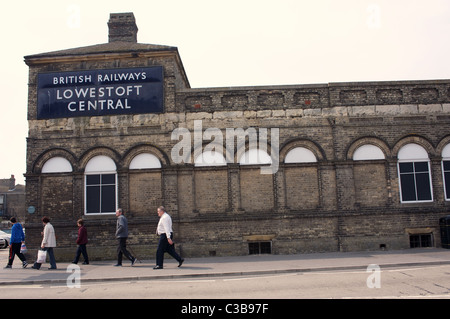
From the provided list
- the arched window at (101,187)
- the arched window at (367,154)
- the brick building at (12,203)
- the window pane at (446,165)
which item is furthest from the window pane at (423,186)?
the brick building at (12,203)

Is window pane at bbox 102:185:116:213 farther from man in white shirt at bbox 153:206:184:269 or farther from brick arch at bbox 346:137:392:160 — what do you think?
brick arch at bbox 346:137:392:160

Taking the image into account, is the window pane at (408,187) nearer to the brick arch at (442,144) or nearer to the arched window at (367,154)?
the arched window at (367,154)

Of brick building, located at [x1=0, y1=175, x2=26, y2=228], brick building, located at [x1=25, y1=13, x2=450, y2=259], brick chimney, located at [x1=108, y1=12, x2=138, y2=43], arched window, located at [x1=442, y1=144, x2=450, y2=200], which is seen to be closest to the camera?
brick building, located at [x1=25, y1=13, x2=450, y2=259]

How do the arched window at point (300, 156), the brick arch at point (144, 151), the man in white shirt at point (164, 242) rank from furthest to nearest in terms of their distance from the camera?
the arched window at point (300, 156)
the brick arch at point (144, 151)
the man in white shirt at point (164, 242)

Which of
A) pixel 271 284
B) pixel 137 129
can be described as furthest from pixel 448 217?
pixel 137 129

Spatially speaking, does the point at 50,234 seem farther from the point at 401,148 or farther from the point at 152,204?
the point at 401,148

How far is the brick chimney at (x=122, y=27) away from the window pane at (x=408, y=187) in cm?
1402

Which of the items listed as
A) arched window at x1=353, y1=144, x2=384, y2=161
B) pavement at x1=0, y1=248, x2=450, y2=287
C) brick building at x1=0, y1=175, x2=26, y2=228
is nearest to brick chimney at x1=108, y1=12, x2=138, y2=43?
pavement at x1=0, y1=248, x2=450, y2=287

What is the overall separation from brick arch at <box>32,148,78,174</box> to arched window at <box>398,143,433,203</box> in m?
13.0

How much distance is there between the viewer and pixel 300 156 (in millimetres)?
16359

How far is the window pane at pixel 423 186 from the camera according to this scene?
54.0ft

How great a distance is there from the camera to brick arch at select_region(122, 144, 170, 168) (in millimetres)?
16000

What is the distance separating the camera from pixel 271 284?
9.56 metres

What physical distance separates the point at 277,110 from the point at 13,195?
52.3 meters
